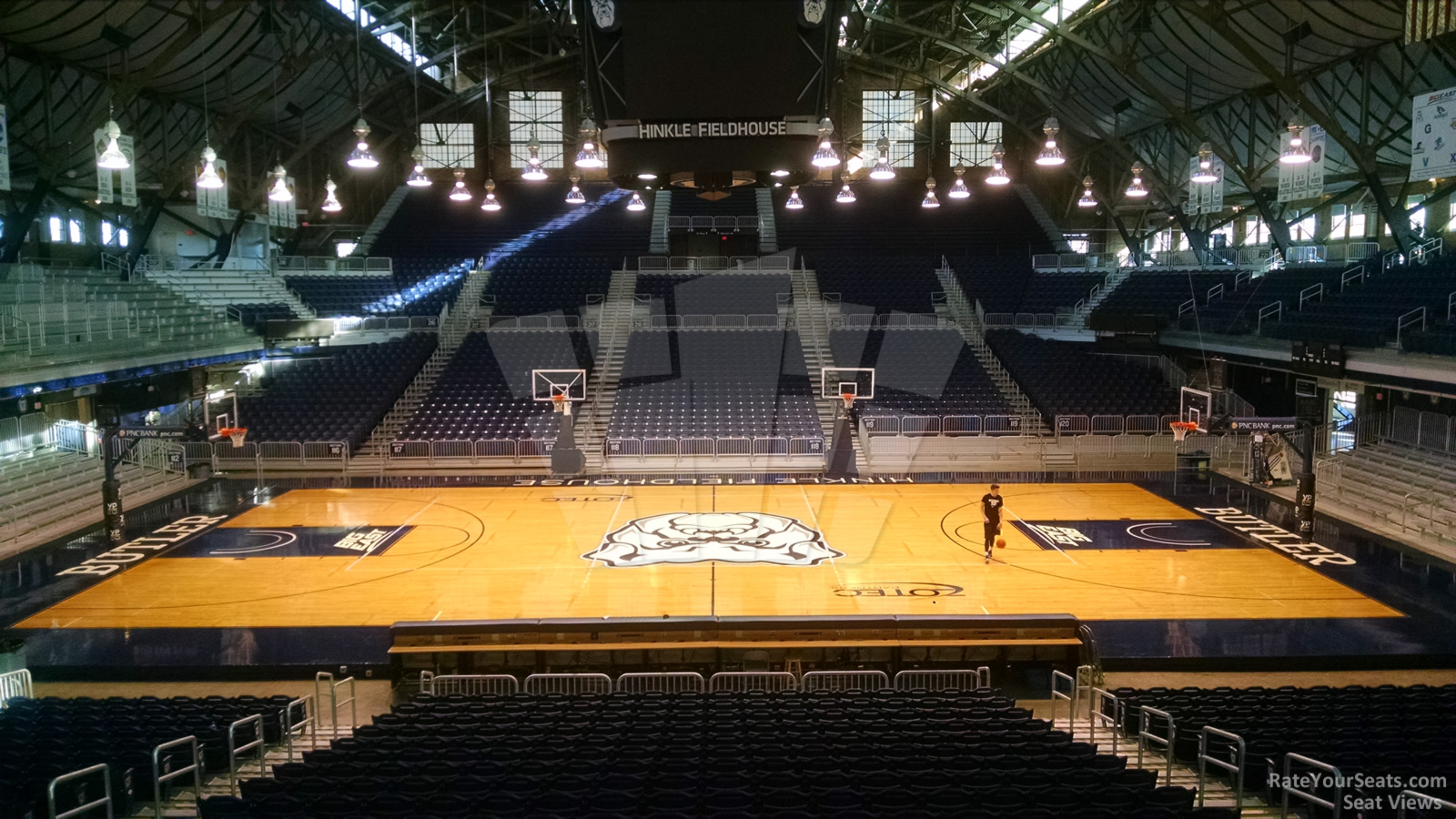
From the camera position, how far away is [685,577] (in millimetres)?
16984

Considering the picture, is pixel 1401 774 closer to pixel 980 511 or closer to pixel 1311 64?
pixel 980 511

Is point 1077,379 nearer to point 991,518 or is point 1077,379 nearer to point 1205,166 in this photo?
point 1205,166

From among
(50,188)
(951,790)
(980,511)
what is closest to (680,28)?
(951,790)

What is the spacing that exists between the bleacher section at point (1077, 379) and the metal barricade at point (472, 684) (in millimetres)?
20910

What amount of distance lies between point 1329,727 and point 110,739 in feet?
38.8

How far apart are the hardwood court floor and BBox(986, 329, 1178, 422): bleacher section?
→ 7.30 metres

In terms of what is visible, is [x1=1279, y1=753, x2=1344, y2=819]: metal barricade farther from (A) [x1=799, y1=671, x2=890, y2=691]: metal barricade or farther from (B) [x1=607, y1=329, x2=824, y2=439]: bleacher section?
(B) [x1=607, y1=329, x2=824, y2=439]: bleacher section

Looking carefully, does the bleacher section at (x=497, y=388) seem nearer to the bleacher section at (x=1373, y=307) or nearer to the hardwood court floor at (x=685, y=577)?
the hardwood court floor at (x=685, y=577)

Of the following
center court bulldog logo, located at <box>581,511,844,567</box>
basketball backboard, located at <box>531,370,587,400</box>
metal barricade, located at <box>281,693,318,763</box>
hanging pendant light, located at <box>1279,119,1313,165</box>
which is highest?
hanging pendant light, located at <box>1279,119,1313,165</box>

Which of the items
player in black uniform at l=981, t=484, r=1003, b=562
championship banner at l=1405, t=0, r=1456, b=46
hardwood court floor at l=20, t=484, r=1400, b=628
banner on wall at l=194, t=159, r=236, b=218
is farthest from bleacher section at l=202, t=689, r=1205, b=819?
banner on wall at l=194, t=159, r=236, b=218

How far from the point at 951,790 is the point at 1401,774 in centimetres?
379

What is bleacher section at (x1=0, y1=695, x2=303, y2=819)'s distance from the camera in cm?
783

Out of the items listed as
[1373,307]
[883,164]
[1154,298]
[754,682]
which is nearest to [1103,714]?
[754,682]

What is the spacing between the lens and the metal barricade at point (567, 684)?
12.7 metres
